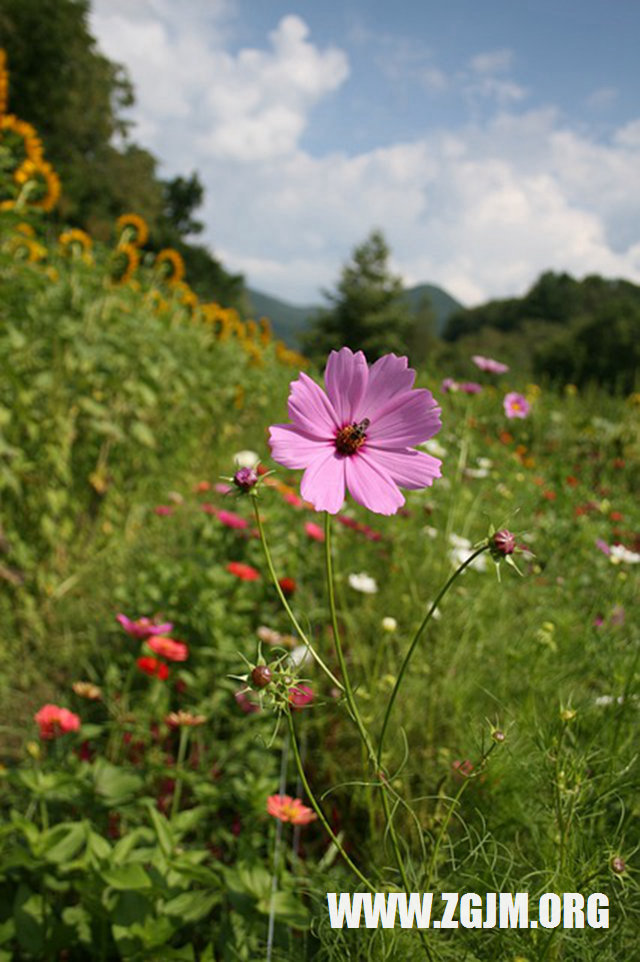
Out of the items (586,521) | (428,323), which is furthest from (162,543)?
(428,323)

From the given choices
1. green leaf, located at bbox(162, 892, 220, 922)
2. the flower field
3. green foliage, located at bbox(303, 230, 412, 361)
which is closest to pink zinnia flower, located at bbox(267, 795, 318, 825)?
the flower field

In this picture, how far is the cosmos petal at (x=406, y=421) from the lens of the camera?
0.57 metres

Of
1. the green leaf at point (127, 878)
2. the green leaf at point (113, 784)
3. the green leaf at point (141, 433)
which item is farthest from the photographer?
the green leaf at point (141, 433)

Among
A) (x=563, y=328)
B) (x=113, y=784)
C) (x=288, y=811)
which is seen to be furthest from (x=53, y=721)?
(x=563, y=328)

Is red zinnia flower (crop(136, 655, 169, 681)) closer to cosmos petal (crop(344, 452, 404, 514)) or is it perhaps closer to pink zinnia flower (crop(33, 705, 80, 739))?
pink zinnia flower (crop(33, 705, 80, 739))

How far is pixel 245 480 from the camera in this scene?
580mm

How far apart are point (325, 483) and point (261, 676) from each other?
165 millimetres

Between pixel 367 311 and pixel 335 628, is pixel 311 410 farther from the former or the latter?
pixel 367 311

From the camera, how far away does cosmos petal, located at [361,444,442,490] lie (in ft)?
1.85

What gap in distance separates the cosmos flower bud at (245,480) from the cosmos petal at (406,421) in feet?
0.36

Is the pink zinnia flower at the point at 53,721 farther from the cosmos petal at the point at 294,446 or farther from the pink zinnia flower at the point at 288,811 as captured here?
the cosmos petal at the point at 294,446

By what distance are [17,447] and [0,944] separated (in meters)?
1.61

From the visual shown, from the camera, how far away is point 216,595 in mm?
1867

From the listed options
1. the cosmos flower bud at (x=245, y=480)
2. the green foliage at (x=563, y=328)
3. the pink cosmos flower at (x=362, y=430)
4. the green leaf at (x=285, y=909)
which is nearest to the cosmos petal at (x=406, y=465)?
the pink cosmos flower at (x=362, y=430)
